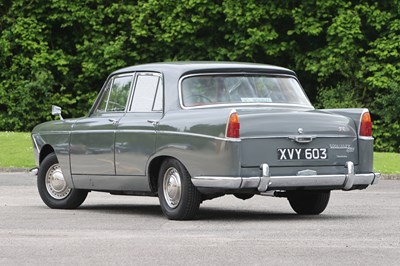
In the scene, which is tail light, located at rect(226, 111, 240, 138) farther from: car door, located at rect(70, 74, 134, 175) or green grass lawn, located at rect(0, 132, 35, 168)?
green grass lawn, located at rect(0, 132, 35, 168)

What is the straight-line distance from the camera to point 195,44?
3912cm

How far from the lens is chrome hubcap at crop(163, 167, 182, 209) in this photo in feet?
42.8

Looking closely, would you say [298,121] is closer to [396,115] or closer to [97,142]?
[97,142]

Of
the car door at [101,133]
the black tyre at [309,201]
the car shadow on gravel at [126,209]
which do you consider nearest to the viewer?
the black tyre at [309,201]

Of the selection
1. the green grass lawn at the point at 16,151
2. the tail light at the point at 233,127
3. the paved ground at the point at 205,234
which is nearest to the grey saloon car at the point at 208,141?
the tail light at the point at 233,127

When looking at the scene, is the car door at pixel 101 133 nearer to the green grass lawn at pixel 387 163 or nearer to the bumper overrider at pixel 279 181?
the bumper overrider at pixel 279 181

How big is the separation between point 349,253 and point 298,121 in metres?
3.21

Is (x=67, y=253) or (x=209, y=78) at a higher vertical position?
(x=209, y=78)

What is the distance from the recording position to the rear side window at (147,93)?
13883mm

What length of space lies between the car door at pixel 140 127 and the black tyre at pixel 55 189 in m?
1.37

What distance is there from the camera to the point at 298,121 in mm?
12922

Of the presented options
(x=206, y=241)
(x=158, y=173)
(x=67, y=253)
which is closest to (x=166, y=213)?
(x=158, y=173)

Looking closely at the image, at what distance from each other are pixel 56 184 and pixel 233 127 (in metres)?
3.68

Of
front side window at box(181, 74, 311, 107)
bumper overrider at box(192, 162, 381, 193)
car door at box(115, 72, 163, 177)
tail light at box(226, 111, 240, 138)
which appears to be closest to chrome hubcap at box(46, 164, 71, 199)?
car door at box(115, 72, 163, 177)
